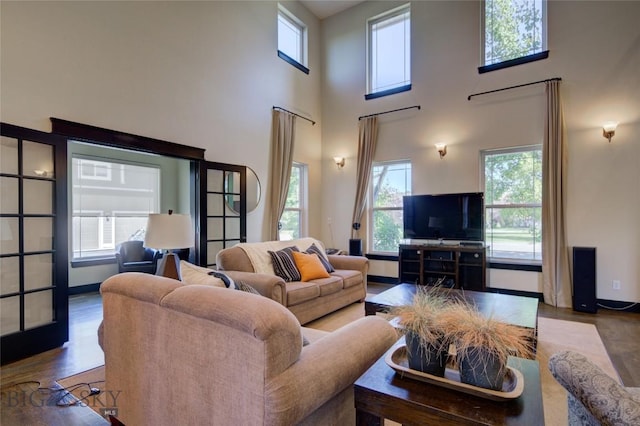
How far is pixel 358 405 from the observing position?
1.32m

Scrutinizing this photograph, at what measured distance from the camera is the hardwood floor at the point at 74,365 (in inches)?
81.5

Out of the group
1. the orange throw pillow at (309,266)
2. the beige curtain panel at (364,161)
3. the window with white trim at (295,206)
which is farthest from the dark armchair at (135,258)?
the beige curtain panel at (364,161)

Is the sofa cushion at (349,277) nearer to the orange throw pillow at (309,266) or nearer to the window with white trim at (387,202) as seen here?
the orange throw pillow at (309,266)

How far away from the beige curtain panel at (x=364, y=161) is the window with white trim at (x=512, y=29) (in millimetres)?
→ 2068

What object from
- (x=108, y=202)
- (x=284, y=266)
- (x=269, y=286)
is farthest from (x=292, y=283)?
(x=108, y=202)

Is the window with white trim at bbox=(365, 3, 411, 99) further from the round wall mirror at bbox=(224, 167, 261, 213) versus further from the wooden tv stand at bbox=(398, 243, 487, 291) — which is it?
the wooden tv stand at bbox=(398, 243, 487, 291)

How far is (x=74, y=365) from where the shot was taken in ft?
9.03

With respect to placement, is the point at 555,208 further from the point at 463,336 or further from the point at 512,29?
the point at 463,336

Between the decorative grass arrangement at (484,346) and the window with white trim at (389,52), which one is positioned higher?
the window with white trim at (389,52)

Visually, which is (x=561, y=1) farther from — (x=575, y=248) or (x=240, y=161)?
(x=240, y=161)

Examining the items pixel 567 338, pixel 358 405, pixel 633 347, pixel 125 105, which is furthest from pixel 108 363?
pixel 633 347

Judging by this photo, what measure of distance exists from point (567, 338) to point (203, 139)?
4890 millimetres

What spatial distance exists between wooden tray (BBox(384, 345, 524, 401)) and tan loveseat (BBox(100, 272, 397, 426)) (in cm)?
19

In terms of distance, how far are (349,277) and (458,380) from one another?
3032 millimetres
